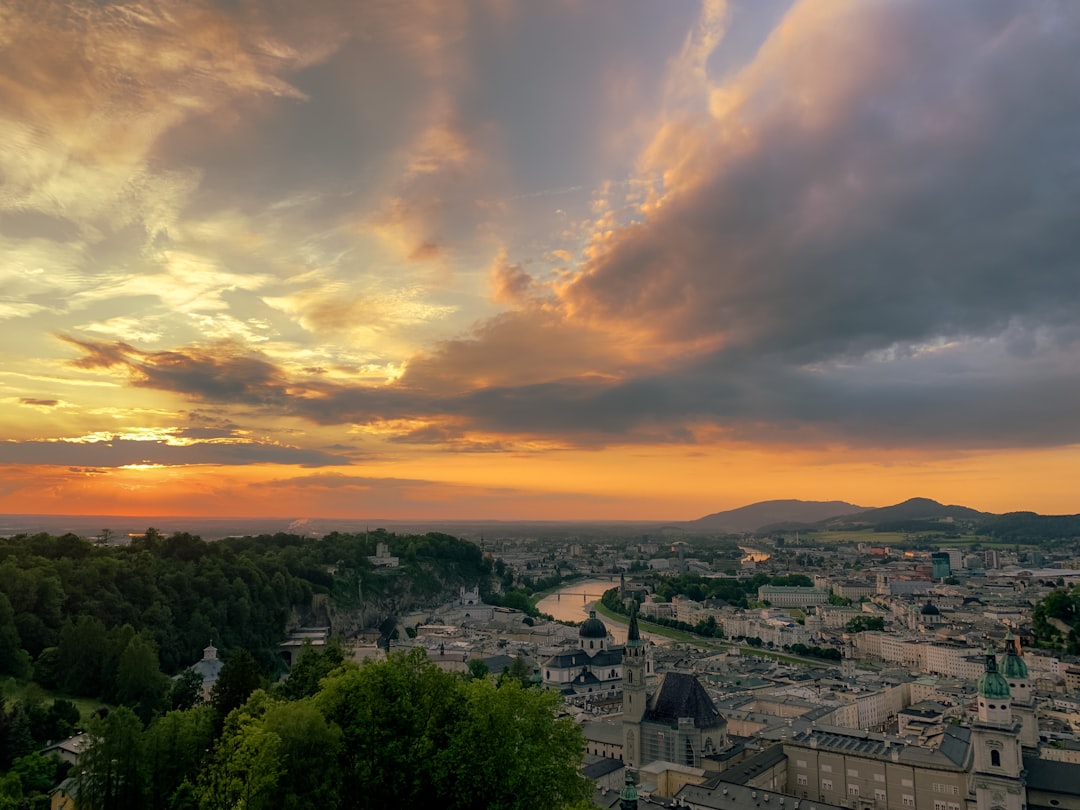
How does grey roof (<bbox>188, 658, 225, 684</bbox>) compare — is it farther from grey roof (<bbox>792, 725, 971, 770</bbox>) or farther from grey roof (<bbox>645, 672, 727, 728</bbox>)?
grey roof (<bbox>792, 725, 971, 770</bbox>)

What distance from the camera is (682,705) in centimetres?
3972

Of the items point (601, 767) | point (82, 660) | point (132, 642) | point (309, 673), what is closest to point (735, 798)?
point (601, 767)

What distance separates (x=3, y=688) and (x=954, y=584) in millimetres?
160885

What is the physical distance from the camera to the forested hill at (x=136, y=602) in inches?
1619


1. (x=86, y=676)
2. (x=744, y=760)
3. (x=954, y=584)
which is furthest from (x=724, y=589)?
(x=86, y=676)

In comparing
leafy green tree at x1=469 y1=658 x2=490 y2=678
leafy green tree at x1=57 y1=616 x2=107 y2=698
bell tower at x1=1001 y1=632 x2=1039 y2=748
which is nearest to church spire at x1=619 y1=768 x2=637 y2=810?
bell tower at x1=1001 y1=632 x2=1039 y2=748

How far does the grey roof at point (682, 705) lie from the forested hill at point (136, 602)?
26.9 metres

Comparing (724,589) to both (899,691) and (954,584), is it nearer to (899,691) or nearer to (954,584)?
(954,584)

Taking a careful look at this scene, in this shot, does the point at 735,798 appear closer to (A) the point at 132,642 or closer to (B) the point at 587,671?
(A) the point at 132,642

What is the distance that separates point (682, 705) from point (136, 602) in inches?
1539

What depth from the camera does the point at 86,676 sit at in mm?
40844

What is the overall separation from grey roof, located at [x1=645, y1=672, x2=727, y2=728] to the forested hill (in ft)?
88.2

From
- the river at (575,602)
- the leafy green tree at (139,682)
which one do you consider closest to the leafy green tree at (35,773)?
the leafy green tree at (139,682)

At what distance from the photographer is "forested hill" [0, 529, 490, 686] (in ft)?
135
